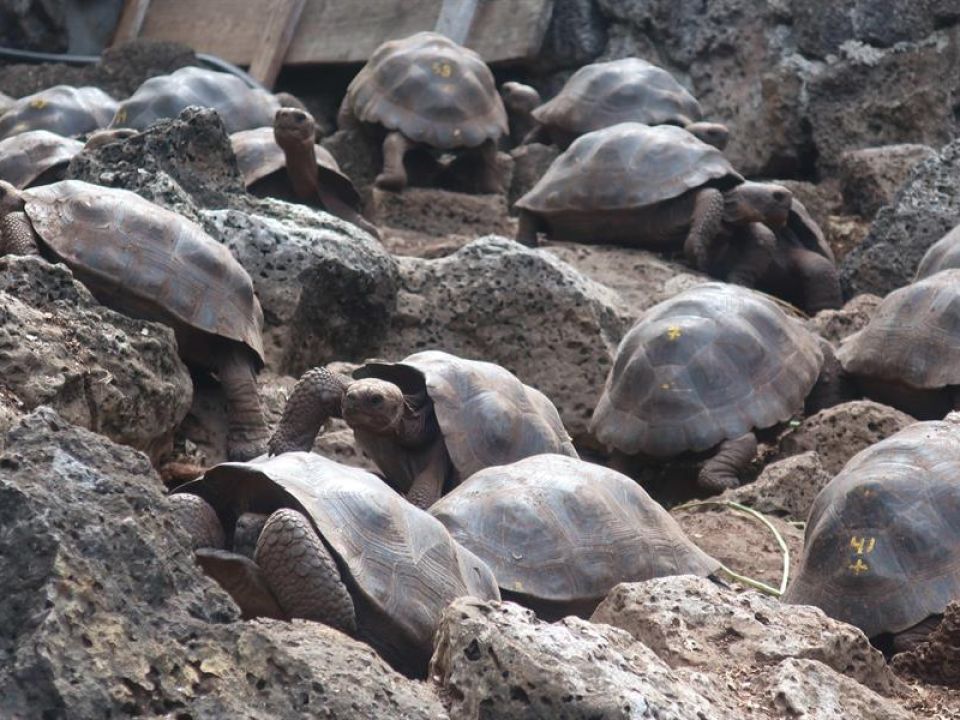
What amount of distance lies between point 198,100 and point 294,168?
2208 millimetres

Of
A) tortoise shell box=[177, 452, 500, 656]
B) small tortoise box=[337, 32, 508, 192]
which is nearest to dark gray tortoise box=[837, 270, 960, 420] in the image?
tortoise shell box=[177, 452, 500, 656]

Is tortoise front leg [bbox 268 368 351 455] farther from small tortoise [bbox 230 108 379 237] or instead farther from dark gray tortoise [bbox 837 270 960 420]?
small tortoise [bbox 230 108 379 237]

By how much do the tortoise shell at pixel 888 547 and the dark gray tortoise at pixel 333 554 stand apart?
1.28m

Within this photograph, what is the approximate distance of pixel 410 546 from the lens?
145 inches

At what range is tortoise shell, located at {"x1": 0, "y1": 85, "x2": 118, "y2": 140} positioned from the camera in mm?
10875

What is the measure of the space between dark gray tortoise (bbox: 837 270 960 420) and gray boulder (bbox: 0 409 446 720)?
15.7ft

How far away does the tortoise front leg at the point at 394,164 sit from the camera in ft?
36.2

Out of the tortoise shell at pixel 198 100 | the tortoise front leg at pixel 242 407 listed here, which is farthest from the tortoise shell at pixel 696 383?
the tortoise shell at pixel 198 100

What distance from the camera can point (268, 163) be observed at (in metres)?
9.34

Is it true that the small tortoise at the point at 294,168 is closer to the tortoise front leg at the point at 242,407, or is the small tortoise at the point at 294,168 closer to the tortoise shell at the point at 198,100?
the tortoise shell at the point at 198,100

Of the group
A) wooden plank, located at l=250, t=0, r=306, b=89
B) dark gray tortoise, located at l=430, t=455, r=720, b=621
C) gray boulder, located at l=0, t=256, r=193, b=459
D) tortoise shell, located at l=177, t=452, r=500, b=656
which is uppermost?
tortoise shell, located at l=177, t=452, r=500, b=656

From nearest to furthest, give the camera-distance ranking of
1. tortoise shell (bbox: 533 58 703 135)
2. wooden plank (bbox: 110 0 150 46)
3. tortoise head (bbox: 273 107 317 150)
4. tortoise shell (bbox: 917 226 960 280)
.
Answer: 1. tortoise shell (bbox: 917 226 960 280)
2. tortoise head (bbox: 273 107 317 150)
3. tortoise shell (bbox: 533 58 703 135)
4. wooden plank (bbox: 110 0 150 46)

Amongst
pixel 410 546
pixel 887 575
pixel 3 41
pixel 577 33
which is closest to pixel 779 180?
pixel 577 33

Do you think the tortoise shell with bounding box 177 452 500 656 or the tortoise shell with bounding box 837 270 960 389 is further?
the tortoise shell with bounding box 837 270 960 389
